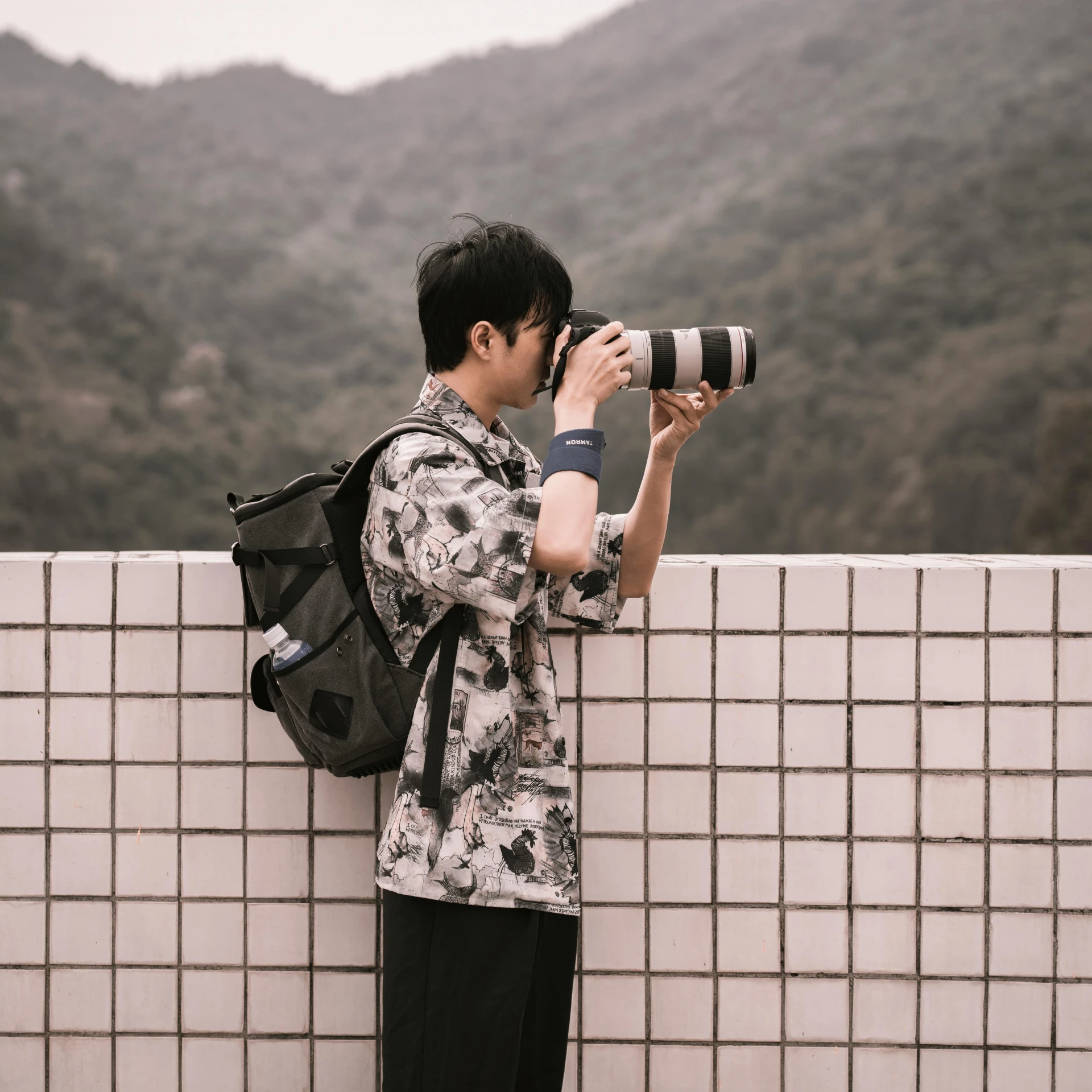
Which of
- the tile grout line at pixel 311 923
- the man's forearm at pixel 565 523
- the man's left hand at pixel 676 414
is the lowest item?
the tile grout line at pixel 311 923

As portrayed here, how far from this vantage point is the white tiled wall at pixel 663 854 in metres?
2.00

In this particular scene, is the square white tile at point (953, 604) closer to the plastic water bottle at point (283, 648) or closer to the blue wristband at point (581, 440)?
the blue wristband at point (581, 440)

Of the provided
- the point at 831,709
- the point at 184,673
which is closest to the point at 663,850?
the point at 831,709

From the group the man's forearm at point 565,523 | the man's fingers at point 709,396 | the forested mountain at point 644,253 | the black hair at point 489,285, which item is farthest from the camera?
the forested mountain at point 644,253

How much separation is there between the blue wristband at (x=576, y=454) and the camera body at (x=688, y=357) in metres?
0.16

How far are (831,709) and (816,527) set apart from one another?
29.2 m

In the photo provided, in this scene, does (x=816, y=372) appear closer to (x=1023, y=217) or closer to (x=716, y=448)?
(x=716, y=448)

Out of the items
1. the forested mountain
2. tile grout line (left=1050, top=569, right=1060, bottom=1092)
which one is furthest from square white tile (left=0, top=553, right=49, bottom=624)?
the forested mountain

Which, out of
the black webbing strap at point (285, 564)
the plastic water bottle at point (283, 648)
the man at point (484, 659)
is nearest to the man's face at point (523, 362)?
the man at point (484, 659)

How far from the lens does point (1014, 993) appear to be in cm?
202

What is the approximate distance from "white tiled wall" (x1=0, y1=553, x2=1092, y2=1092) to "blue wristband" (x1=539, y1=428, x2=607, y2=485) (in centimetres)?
56

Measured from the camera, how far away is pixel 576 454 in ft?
4.88

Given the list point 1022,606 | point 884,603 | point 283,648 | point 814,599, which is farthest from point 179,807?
point 1022,606

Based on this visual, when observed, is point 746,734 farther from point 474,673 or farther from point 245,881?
point 245,881
